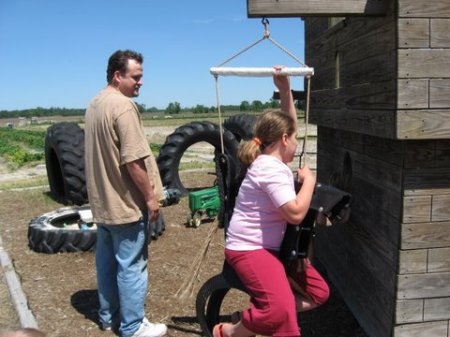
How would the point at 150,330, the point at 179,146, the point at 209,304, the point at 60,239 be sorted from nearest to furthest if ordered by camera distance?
the point at 209,304, the point at 150,330, the point at 60,239, the point at 179,146

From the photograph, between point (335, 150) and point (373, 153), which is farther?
point (335, 150)

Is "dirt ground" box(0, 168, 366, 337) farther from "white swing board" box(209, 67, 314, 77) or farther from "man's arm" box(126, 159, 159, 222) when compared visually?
"white swing board" box(209, 67, 314, 77)

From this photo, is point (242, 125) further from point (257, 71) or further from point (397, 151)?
point (397, 151)

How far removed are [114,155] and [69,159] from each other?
19.0ft

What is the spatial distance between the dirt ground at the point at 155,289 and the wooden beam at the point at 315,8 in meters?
2.37

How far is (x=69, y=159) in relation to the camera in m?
9.18

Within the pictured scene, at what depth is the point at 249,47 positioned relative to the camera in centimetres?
336

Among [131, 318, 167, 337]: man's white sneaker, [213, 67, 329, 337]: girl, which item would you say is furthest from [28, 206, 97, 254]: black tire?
[213, 67, 329, 337]: girl

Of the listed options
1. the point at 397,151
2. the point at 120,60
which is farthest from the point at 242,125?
the point at 397,151

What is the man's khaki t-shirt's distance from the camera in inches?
144

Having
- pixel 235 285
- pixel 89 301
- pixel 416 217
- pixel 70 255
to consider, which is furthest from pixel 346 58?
pixel 70 255

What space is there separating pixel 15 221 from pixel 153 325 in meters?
5.06

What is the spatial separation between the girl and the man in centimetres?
94

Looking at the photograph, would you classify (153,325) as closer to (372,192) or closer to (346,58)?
(372,192)
